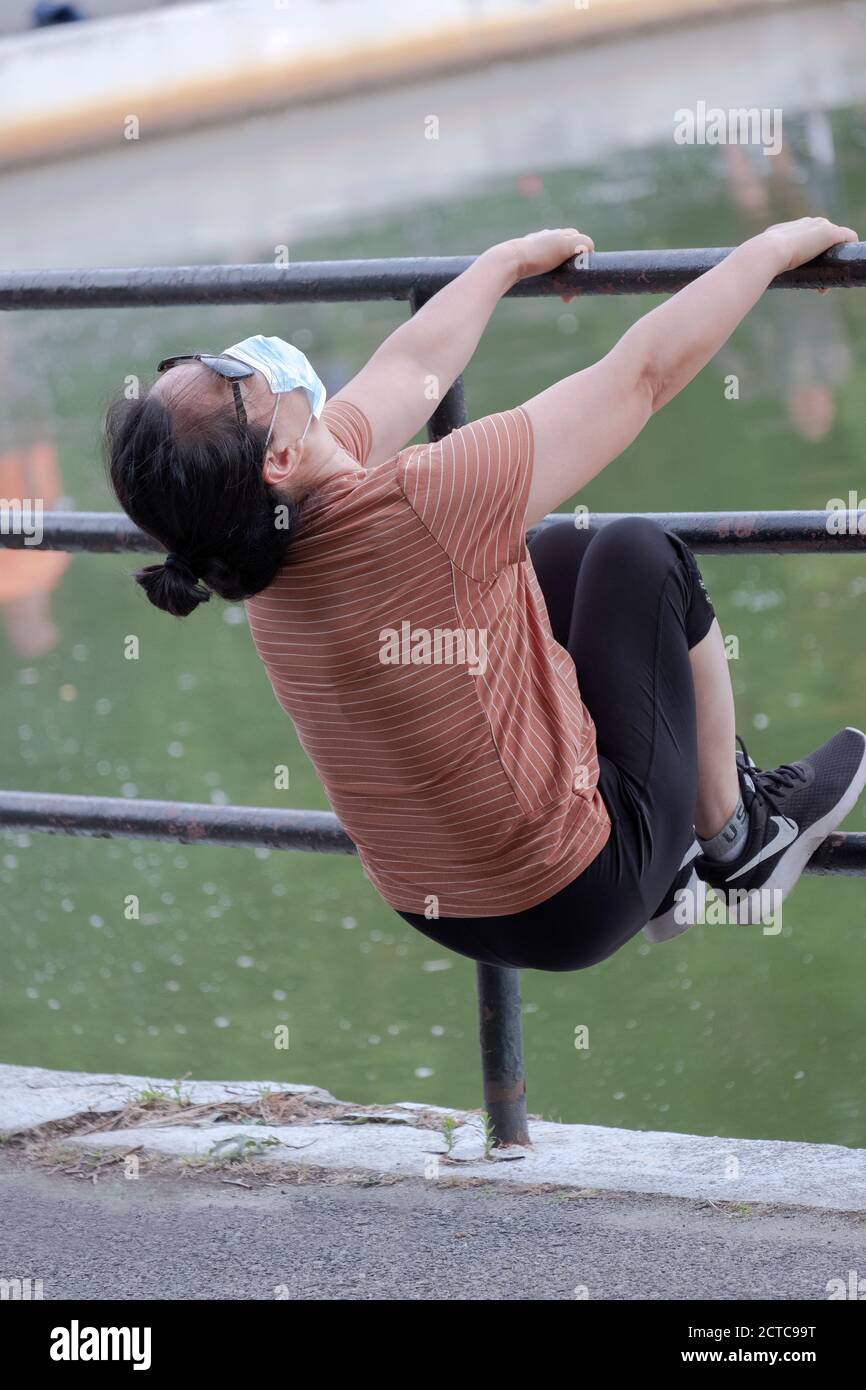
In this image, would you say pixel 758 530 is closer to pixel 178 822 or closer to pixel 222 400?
pixel 222 400

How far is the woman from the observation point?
1.64 m

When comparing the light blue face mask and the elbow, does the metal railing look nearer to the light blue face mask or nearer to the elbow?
the elbow

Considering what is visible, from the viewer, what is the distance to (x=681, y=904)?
1970 millimetres

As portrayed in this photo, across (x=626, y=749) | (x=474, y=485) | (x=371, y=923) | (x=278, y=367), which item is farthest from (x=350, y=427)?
(x=371, y=923)

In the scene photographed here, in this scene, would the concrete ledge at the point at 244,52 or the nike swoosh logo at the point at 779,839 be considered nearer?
the nike swoosh logo at the point at 779,839

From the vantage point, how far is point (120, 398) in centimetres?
171

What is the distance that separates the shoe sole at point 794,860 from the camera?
1967mm

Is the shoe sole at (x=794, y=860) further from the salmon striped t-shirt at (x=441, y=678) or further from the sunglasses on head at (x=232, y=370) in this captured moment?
the sunglasses on head at (x=232, y=370)

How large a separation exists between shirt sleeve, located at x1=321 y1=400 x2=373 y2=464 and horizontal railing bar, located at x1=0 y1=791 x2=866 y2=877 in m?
0.43

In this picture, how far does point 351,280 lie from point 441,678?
1.80ft

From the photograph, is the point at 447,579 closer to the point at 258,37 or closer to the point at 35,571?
the point at 35,571

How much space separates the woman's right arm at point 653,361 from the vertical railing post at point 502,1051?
14.5 inches

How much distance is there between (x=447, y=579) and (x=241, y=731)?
295 cm

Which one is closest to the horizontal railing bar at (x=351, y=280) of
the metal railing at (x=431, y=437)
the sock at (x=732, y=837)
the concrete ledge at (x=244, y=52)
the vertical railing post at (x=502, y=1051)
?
the metal railing at (x=431, y=437)
